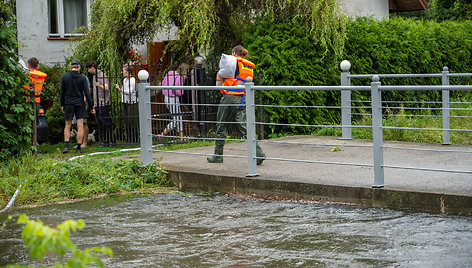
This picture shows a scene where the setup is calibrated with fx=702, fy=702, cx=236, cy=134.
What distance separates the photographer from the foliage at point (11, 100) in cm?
1001

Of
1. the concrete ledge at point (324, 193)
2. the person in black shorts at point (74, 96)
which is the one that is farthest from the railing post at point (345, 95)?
the person in black shorts at point (74, 96)

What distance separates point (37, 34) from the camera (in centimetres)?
2103

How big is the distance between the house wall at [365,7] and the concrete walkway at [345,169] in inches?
552

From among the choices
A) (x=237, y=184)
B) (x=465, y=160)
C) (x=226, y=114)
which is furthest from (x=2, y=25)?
(x=465, y=160)

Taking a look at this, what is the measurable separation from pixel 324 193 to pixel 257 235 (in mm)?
1848

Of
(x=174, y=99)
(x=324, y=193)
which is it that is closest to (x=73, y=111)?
(x=174, y=99)

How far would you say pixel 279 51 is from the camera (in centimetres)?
1475

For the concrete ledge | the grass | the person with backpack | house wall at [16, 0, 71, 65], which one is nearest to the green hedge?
the person with backpack

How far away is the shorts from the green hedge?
12.0 ft

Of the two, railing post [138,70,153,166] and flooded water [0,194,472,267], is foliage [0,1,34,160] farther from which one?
flooded water [0,194,472,267]

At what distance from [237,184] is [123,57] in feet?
27.7

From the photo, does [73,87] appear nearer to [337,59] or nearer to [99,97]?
[99,97]

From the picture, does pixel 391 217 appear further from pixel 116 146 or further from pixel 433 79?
pixel 433 79

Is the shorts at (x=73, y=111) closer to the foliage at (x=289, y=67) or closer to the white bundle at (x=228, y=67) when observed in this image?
the foliage at (x=289, y=67)
